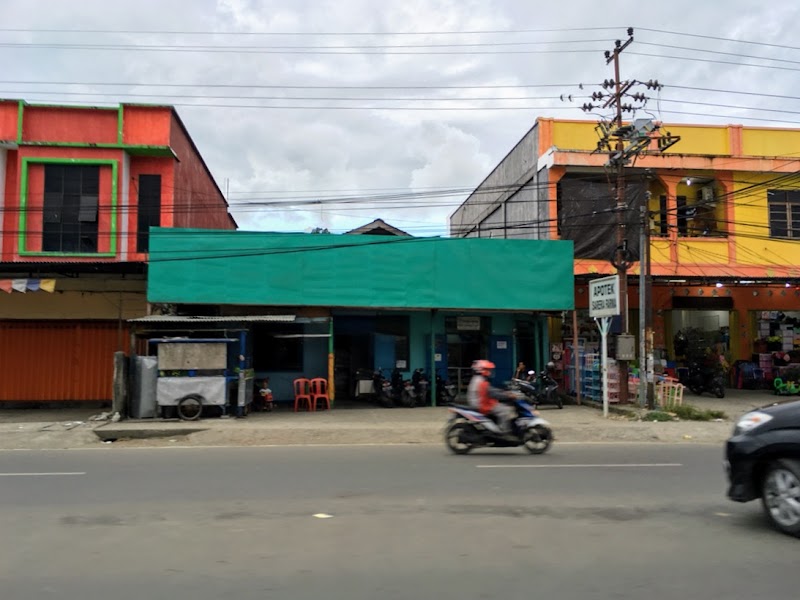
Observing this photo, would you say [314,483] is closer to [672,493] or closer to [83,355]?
[672,493]

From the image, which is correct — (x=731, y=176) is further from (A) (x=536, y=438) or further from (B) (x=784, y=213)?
(A) (x=536, y=438)

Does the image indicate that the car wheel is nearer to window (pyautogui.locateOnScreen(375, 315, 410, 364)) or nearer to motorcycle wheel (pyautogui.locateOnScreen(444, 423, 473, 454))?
motorcycle wheel (pyautogui.locateOnScreen(444, 423, 473, 454))

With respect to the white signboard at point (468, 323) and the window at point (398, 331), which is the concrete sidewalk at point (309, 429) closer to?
the window at point (398, 331)

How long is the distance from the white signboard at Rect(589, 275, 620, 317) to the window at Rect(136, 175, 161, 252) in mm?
13165

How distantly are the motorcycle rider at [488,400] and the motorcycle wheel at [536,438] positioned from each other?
0.37 metres

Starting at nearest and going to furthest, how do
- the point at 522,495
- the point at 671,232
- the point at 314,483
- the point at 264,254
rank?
the point at 522,495 → the point at 314,483 → the point at 264,254 → the point at 671,232

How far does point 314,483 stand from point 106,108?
16103 mm

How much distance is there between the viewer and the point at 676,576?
4.38m

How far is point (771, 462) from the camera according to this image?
5352 mm

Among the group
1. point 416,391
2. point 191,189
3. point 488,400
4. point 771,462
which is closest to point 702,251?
point 416,391

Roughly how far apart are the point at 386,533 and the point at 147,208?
53.8ft

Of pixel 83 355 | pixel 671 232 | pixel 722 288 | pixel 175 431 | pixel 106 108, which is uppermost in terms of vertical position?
pixel 106 108

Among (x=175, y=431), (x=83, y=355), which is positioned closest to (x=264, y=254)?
(x=175, y=431)

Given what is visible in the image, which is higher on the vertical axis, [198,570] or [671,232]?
[671,232]
